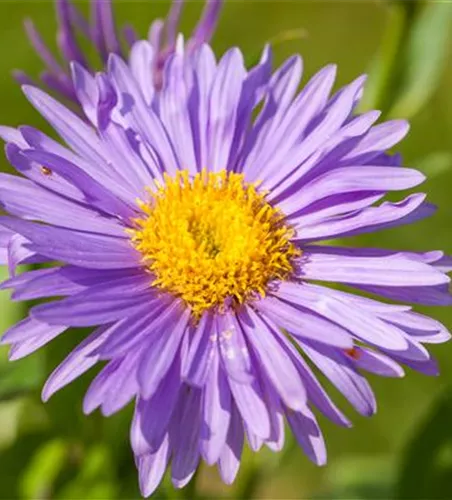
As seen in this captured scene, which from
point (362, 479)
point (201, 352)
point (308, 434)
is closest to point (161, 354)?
point (201, 352)

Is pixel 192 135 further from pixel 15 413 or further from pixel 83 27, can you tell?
pixel 15 413

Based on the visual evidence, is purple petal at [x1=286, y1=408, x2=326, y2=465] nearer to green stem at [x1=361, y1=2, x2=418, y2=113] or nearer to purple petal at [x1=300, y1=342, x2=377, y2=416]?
purple petal at [x1=300, y1=342, x2=377, y2=416]

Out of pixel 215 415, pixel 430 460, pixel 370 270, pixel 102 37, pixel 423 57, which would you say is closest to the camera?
pixel 215 415

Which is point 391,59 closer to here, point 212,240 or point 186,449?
point 212,240

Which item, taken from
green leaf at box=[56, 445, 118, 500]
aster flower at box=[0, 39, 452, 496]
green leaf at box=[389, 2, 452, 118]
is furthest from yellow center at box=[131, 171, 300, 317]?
green leaf at box=[389, 2, 452, 118]

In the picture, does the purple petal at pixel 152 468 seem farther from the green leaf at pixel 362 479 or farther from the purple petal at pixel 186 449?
the green leaf at pixel 362 479

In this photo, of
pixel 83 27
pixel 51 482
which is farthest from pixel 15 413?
pixel 83 27
